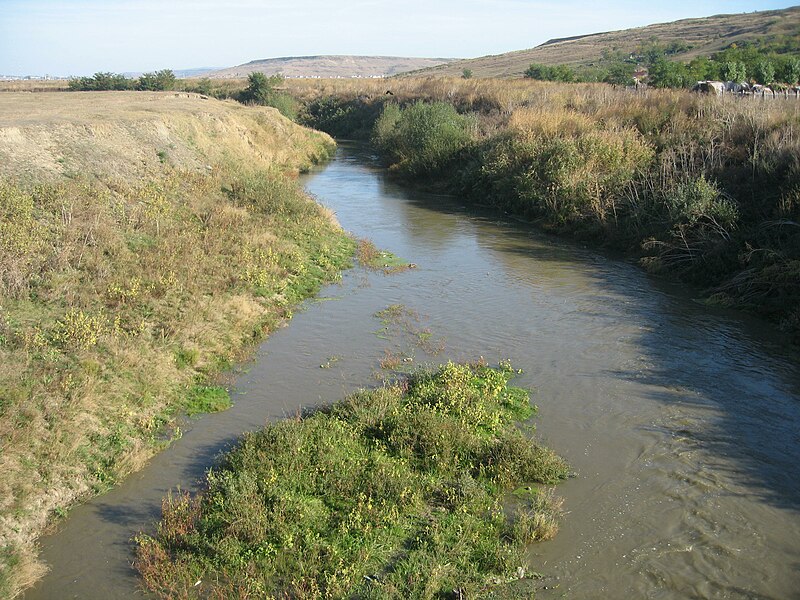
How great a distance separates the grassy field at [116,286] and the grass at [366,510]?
1576mm

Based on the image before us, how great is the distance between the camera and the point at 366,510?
711 cm

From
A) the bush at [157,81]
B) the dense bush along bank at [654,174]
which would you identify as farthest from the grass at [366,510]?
the bush at [157,81]

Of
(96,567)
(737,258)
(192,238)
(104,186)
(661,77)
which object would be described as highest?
(661,77)

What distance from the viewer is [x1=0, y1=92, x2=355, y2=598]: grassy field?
25.9 ft

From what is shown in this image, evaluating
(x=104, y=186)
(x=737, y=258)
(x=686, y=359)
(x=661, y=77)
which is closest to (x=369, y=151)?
(x=661, y=77)

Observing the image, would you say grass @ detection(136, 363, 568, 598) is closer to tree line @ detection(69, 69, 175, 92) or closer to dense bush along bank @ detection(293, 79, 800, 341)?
dense bush along bank @ detection(293, 79, 800, 341)

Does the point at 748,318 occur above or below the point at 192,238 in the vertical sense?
below

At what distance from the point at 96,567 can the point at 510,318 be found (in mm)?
9045

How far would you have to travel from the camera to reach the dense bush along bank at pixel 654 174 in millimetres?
14766

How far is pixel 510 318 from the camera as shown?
13.5 metres

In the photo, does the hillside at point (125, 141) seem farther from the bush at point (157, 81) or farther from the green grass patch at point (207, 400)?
the bush at point (157, 81)

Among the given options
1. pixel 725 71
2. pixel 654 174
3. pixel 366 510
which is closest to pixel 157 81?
pixel 725 71

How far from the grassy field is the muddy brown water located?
0.52m

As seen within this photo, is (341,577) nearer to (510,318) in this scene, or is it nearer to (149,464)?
(149,464)
